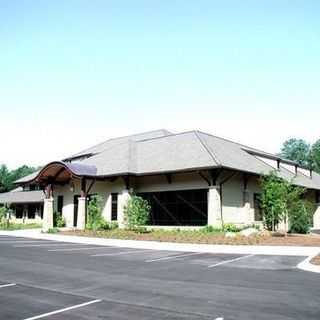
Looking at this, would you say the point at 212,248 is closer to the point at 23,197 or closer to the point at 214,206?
the point at 214,206

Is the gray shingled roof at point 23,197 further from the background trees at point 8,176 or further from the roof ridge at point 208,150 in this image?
the roof ridge at point 208,150

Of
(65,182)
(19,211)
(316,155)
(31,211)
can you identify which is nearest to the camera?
(65,182)

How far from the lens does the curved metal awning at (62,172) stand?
3272 centimetres

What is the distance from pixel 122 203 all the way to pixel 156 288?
2243 centimetres

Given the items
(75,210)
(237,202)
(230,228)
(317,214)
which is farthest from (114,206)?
(317,214)

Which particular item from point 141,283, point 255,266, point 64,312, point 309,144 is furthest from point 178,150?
point 309,144

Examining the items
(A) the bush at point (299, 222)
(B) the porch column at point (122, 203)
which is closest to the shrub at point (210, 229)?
(A) the bush at point (299, 222)

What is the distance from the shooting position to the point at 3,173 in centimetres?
7881

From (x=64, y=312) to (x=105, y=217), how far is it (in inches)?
1049

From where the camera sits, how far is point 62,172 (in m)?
36.3

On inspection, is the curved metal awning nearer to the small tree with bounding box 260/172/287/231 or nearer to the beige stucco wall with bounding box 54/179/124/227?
the beige stucco wall with bounding box 54/179/124/227

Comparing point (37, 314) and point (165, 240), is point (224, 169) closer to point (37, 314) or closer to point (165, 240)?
point (165, 240)

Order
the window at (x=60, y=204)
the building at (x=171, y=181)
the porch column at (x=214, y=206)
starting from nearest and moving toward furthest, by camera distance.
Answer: the porch column at (x=214, y=206), the building at (x=171, y=181), the window at (x=60, y=204)

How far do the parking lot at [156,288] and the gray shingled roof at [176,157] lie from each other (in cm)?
1335
